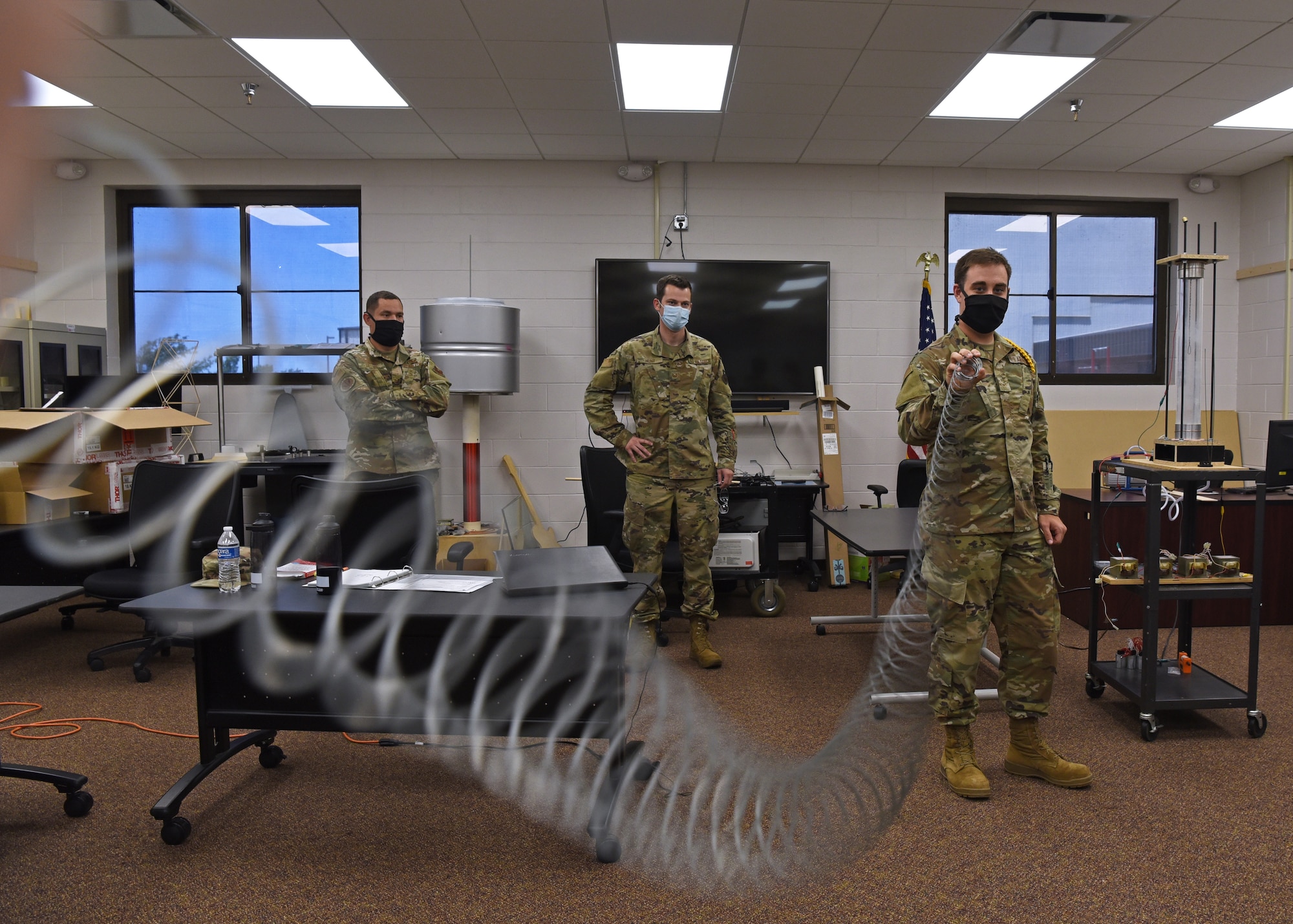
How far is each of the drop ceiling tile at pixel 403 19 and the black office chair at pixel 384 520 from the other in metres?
2.00

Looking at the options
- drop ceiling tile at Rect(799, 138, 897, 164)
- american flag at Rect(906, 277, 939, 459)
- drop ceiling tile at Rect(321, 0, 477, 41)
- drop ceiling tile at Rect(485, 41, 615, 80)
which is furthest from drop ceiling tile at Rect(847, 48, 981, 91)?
drop ceiling tile at Rect(321, 0, 477, 41)

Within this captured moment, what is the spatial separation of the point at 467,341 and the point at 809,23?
2446mm

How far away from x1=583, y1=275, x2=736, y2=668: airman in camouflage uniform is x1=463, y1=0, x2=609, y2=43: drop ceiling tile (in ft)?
3.84

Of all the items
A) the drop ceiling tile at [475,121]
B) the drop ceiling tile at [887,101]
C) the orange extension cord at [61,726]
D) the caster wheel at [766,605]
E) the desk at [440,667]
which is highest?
the drop ceiling tile at [475,121]

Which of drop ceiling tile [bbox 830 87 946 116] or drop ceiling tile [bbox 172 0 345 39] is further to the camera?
drop ceiling tile [bbox 830 87 946 116]

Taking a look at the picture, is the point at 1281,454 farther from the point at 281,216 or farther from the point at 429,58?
the point at 281,216

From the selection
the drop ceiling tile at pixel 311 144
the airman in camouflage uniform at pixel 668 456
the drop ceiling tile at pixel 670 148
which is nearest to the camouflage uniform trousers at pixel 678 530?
the airman in camouflage uniform at pixel 668 456

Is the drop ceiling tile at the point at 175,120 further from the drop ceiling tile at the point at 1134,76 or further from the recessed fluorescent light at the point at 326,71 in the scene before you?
the drop ceiling tile at the point at 1134,76

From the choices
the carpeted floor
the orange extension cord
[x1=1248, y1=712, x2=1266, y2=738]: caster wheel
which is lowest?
the carpeted floor

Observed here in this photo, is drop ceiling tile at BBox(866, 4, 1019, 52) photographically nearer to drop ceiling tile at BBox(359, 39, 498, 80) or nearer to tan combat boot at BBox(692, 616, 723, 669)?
drop ceiling tile at BBox(359, 39, 498, 80)

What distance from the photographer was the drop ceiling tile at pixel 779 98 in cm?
417

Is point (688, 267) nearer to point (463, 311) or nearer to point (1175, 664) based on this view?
point (463, 311)

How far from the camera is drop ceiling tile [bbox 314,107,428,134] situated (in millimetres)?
4469

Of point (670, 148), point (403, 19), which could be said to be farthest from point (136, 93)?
point (670, 148)
